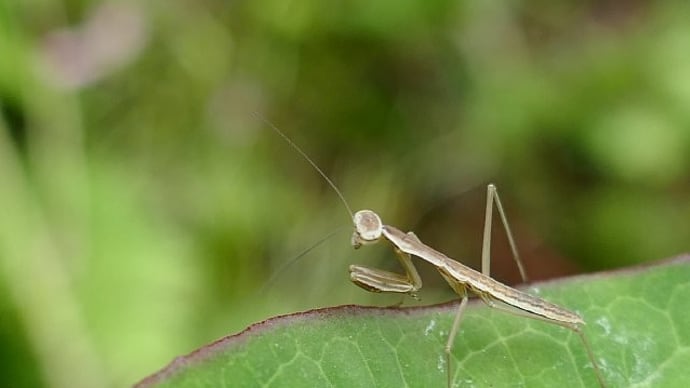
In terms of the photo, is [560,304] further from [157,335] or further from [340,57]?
[340,57]

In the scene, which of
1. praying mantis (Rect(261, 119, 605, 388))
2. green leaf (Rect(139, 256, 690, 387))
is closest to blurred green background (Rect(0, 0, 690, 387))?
praying mantis (Rect(261, 119, 605, 388))

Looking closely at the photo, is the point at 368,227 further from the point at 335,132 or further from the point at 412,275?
the point at 335,132

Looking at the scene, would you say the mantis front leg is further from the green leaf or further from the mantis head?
the green leaf

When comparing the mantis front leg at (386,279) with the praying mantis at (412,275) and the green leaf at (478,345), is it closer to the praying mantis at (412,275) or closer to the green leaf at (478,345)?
the praying mantis at (412,275)

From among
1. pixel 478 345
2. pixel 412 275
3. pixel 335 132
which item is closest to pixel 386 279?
pixel 412 275

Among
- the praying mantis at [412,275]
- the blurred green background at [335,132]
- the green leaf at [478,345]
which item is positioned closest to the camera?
the green leaf at [478,345]

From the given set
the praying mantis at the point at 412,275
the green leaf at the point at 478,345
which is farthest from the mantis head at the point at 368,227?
the green leaf at the point at 478,345
